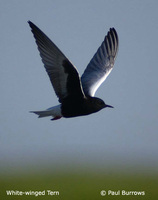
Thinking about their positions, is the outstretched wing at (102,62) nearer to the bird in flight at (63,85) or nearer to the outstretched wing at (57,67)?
the bird in flight at (63,85)

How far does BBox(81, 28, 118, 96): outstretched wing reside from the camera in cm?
1755

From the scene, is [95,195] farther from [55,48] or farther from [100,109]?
[55,48]

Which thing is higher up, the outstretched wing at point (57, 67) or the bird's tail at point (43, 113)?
the outstretched wing at point (57, 67)

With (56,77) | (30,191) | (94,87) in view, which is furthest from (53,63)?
(30,191)

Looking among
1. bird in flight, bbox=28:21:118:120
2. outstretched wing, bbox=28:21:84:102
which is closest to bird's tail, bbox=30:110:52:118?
bird in flight, bbox=28:21:118:120

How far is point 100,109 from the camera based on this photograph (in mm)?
16531

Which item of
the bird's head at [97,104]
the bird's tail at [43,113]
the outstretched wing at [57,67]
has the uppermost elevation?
the outstretched wing at [57,67]

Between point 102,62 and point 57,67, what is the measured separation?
7.21 ft

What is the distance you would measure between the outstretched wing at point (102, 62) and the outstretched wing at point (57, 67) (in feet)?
4.29

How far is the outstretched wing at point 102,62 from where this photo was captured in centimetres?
1755

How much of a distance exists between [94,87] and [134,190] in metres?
3.05

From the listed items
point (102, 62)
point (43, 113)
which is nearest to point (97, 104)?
point (43, 113)

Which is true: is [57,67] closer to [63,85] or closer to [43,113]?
[63,85]

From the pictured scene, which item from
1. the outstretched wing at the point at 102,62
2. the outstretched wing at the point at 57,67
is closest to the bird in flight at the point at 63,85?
the outstretched wing at the point at 57,67
